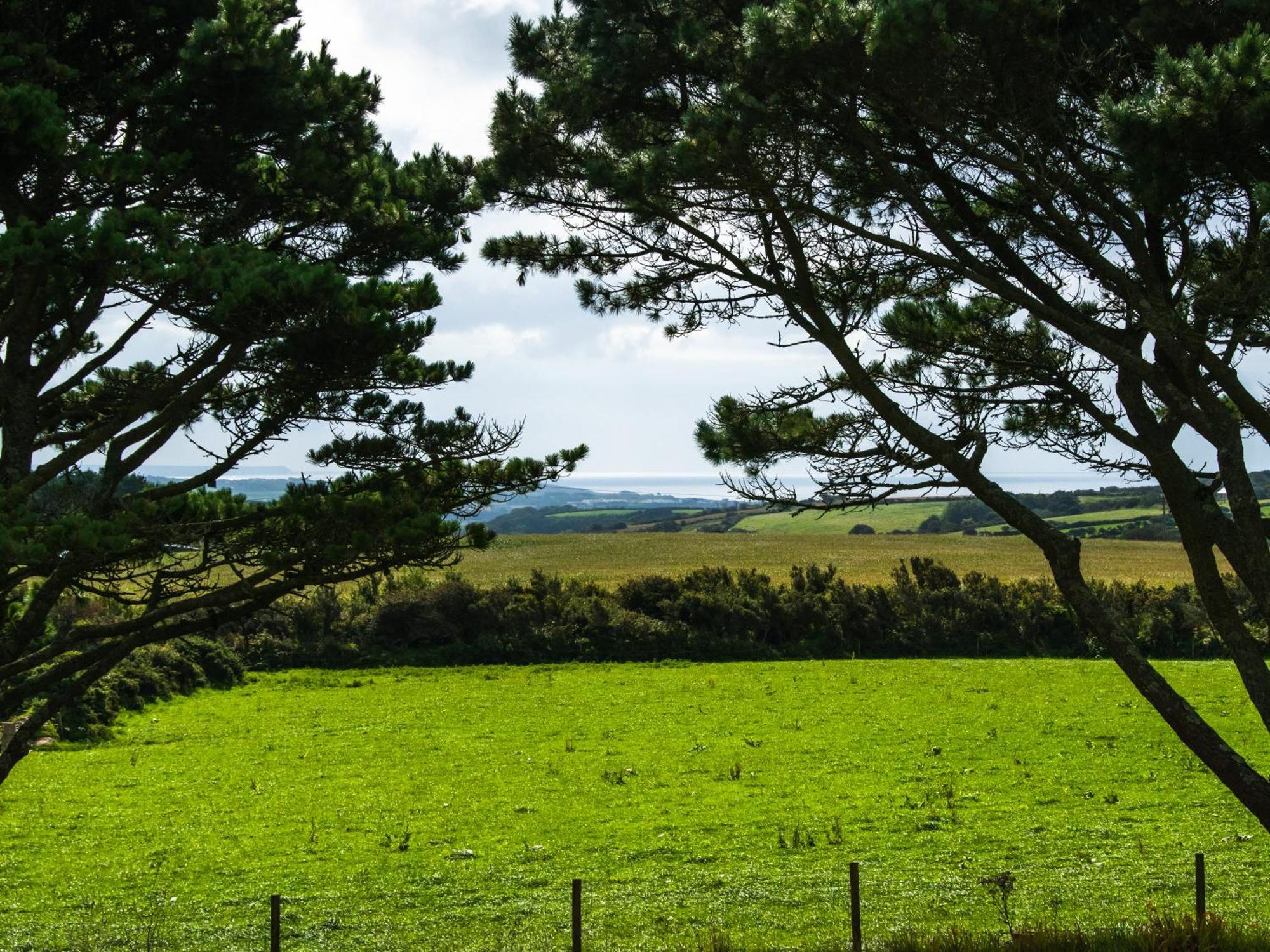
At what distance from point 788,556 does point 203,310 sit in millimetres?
68686

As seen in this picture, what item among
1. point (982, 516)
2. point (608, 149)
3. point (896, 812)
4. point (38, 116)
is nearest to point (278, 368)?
point (38, 116)

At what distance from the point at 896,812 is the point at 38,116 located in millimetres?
14957

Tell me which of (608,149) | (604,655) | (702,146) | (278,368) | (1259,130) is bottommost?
(604,655)

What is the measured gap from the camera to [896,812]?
16.5 meters

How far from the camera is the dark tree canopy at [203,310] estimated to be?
7438mm

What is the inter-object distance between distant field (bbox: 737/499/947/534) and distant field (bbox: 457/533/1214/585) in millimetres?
27584

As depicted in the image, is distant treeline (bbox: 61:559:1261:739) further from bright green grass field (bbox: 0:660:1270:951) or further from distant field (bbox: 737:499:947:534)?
distant field (bbox: 737:499:947:534)

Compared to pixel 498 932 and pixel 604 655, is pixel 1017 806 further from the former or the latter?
pixel 604 655

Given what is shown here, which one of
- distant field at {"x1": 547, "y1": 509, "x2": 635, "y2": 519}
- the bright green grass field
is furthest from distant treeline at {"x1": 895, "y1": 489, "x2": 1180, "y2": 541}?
the bright green grass field

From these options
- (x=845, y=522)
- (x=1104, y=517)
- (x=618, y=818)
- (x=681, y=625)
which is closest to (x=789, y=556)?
(x=681, y=625)

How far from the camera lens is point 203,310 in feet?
26.4

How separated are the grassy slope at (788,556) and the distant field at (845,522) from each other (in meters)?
27.7

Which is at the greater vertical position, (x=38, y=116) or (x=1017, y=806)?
(x=38, y=116)

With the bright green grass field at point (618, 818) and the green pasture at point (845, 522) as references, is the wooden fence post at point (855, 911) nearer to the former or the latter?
the bright green grass field at point (618, 818)
